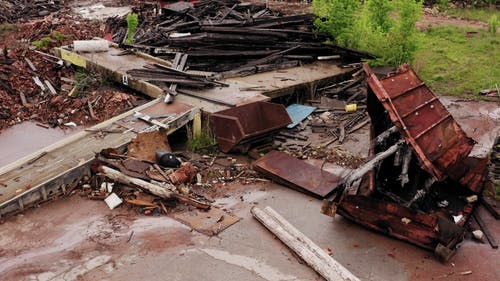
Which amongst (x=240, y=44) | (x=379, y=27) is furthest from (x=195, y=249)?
(x=379, y=27)

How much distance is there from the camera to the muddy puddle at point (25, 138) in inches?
434

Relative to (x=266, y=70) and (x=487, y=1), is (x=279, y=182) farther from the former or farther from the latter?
(x=487, y=1)

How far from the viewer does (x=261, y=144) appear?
1022cm

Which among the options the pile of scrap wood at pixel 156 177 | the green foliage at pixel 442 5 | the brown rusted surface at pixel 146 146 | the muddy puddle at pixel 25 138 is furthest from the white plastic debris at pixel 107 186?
the green foliage at pixel 442 5

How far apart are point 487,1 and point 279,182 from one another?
16.3m

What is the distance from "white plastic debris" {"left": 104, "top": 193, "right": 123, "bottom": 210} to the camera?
834 centimetres

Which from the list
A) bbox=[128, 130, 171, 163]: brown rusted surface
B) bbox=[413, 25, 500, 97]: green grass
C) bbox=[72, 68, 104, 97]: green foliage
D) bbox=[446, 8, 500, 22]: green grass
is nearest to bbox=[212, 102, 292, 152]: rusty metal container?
bbox=[128, 130, 171, 163]: brown rusted surface

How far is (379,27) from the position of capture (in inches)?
531

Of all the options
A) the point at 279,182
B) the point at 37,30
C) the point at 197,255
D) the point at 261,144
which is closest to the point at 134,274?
the point at 197,255

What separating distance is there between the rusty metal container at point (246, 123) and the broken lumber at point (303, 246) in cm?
214

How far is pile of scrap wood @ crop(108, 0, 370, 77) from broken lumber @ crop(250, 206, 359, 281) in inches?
224

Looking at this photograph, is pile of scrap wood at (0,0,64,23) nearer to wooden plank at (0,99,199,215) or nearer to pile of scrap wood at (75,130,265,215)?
wooden plank at (0,99,199,215)

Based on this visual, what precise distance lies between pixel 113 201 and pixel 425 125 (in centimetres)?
519

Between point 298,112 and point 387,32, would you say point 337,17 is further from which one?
point 298,112
